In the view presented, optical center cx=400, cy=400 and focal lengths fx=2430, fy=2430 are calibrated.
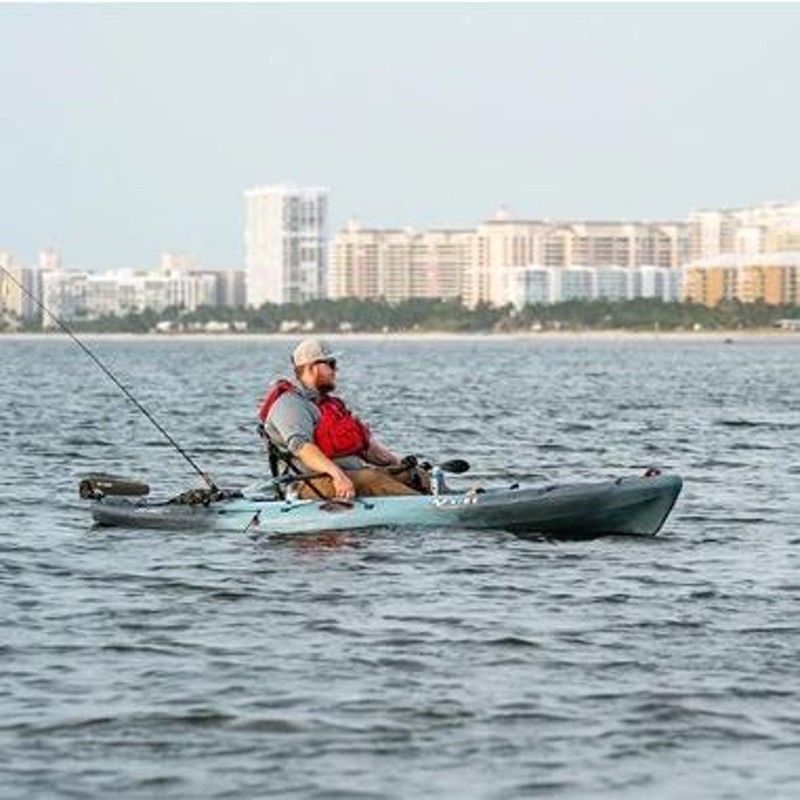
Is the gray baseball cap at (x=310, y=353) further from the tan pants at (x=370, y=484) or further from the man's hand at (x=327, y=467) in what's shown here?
the tan pants at (x=370, y=484)

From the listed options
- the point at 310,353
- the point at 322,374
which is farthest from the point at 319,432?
the point at 310,353

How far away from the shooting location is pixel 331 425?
58.5 ft

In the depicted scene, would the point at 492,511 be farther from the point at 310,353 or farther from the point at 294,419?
the point at 310,353

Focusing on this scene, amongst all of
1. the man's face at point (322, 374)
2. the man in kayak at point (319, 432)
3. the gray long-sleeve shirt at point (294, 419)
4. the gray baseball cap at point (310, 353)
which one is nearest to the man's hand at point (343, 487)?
the man in kayak at point (319, 432)

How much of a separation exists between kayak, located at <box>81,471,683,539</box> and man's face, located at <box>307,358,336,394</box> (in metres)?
0.85

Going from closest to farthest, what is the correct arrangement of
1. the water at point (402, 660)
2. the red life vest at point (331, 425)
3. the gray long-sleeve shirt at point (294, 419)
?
the water at point (402, 660) → the gray long-sleeve shirt at point (294, 419) → the red life vest at point (331, 425)

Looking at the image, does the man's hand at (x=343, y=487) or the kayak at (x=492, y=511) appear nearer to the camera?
the man's hand at (x=343, y=487)

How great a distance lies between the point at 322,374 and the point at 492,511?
1.70 meters

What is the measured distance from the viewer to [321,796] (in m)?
9.83

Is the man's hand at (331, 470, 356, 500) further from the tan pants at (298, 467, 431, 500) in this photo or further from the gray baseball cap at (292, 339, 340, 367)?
the gray baseball cap at (292, 339, 340, 367)

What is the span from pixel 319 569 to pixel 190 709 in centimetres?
543

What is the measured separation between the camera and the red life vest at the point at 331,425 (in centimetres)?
1781

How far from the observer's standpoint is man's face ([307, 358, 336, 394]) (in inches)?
702

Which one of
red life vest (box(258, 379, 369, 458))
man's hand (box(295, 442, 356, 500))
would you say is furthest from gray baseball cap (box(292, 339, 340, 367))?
man's hand (box(295, 442, 356, 500))
